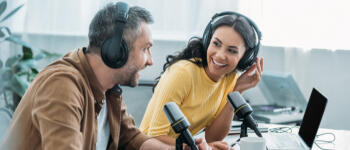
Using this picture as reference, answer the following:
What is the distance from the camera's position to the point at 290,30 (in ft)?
10.9

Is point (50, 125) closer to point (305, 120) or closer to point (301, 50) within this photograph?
point (305, 120)

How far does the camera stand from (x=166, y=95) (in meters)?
1.78

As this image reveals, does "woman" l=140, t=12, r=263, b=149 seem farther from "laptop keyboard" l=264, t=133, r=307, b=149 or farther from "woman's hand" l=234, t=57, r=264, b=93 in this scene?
"laptop keyboard" l=264, t=133, r=307, b=149

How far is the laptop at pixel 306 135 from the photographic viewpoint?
162 centimetres

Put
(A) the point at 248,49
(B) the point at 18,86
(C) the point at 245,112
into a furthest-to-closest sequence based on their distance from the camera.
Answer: (B) the point at 18,86 → (A) the point at 248,49 → (C) the point at 245,112

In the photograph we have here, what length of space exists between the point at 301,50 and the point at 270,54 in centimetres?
23

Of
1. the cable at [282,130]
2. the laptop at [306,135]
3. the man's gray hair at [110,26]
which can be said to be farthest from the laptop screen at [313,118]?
the man's gray hair at [110,26]

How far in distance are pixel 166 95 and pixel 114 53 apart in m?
0.56

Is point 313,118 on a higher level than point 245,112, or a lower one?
lower

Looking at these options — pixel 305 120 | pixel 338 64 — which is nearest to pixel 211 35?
pixel 305 120

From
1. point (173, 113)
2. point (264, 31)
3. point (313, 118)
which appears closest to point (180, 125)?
point (173, 113)

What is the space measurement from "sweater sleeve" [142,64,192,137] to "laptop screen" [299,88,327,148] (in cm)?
48

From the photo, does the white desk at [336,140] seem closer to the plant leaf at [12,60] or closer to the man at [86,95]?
the man at [86,95]

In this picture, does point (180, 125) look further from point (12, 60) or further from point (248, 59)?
point (12, 60)
